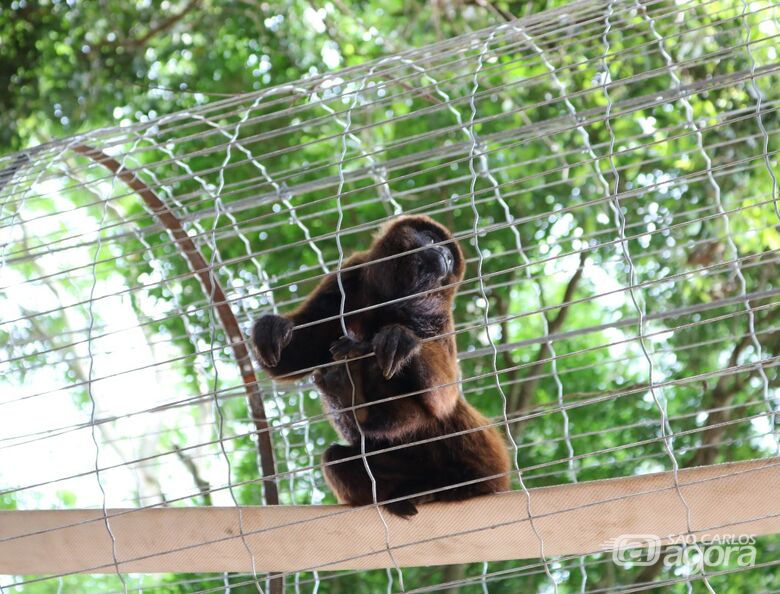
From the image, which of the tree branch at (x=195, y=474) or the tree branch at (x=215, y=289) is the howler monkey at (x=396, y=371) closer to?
the tree branch at (x=215, y=289)

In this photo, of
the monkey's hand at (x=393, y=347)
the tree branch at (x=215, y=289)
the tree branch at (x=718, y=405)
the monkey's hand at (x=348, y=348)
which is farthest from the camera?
the tree branch at (x=718, y=405)

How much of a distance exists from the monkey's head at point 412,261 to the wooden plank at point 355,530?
2.57 ft

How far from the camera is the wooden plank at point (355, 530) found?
82.7 inches

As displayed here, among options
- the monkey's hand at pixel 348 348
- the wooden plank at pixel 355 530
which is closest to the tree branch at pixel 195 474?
the wooden plank at pixel 355 530

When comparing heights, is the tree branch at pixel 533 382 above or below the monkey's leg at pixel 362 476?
below

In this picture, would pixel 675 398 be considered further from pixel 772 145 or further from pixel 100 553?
pixel 100 553

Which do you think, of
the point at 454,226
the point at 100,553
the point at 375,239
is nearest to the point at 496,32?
the point at 375,239

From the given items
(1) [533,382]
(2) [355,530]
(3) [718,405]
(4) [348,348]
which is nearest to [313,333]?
(4) [348,348]

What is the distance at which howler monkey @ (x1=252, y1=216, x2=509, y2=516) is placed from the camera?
2.54 m

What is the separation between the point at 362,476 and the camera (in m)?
2.67

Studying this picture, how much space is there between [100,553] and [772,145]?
3523 mm

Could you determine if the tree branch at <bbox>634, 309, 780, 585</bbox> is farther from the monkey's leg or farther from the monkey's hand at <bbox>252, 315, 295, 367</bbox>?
the monkey's hand at <bbox>252, 315, 295, 367</bbox>

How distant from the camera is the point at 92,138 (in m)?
3.08

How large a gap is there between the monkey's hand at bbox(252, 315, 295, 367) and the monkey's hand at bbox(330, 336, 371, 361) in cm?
18
